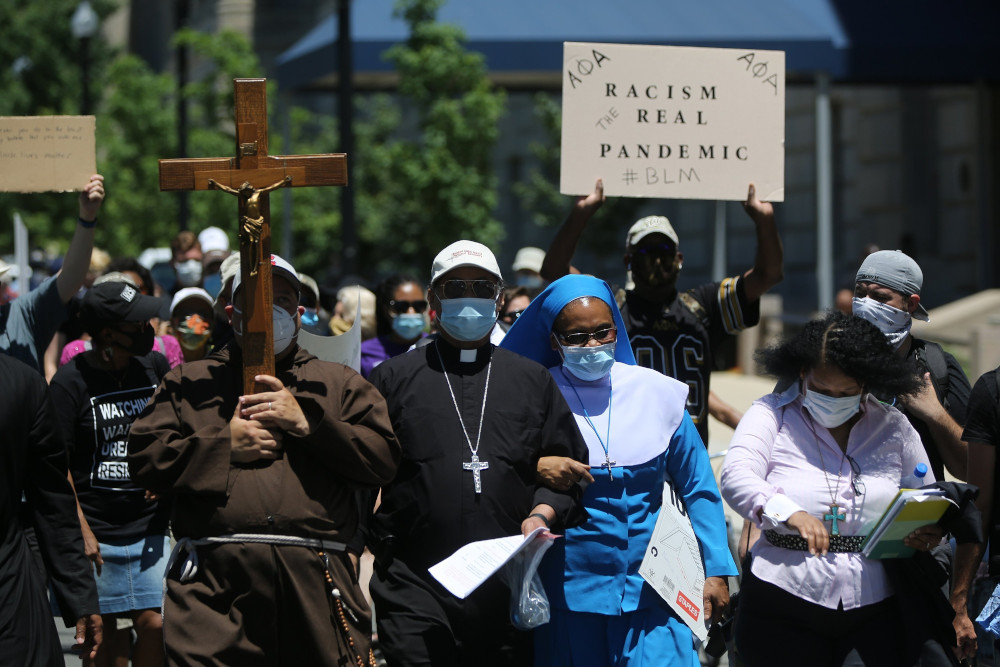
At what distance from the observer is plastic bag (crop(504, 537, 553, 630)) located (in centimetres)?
474

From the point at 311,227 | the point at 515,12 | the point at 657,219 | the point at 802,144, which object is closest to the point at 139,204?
the point at 311,227

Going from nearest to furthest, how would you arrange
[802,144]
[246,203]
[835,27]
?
[246,203] < [835,27] < [802,144]

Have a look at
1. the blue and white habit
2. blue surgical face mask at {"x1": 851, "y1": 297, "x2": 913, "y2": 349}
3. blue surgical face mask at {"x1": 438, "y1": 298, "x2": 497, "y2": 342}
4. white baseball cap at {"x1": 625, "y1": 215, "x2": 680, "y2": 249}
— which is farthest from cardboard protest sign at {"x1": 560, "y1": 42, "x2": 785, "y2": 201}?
blue surgical face mask at {"x1": 438, "y1": 298, "x2": 497, "y2": 342}

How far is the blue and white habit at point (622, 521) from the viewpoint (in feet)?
→ 16.3

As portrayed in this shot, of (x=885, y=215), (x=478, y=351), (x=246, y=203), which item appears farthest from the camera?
(x=885, y=215)

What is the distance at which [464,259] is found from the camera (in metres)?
5.07

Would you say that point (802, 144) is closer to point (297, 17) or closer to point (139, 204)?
point (139, 204)

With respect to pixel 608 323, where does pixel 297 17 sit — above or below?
above

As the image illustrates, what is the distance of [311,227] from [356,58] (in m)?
6.12

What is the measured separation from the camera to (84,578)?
464 centimetres

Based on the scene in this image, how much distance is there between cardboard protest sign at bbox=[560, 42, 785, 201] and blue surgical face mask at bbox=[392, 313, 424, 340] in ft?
5.57

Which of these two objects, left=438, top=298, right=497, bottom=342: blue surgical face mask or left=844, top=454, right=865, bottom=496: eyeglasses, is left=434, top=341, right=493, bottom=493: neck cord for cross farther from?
left=844, top=454, right=865, bottom=496: eyeglasses

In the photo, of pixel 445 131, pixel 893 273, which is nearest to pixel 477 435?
pixel 893 273

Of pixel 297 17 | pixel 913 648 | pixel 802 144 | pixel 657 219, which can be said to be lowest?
pixel 913 648
